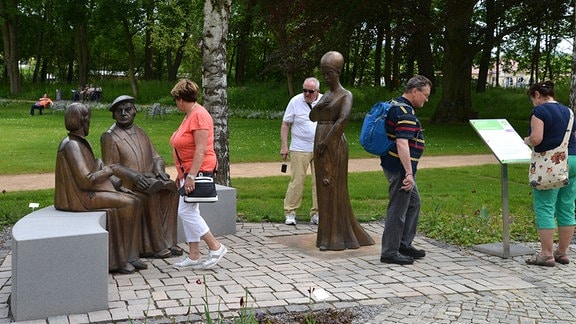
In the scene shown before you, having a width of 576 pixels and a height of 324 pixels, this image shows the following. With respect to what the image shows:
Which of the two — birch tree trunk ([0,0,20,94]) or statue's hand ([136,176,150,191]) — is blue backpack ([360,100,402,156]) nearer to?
statue's hand ([136,176,150,191])

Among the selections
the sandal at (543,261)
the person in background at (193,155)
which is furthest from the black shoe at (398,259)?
the person in background at (193,155)

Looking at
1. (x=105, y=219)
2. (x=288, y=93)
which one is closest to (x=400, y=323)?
(x=105, y=219)

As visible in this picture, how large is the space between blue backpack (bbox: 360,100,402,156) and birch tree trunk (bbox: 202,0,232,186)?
3897 mm

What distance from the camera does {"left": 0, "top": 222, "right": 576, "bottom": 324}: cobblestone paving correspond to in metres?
5.70

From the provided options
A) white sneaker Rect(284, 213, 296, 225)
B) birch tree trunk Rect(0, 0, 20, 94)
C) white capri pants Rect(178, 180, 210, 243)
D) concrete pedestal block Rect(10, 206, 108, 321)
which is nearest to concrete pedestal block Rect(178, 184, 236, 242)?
white sneaker Rect(284, 213, 296, 225)

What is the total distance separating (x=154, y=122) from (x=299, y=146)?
2031 cm

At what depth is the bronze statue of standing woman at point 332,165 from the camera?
8078mm

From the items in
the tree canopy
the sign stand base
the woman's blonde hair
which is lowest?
the sign stand base

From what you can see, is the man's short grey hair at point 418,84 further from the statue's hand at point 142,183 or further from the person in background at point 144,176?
the statue's hand at point 142,183

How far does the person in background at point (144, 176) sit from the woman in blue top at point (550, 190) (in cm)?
374

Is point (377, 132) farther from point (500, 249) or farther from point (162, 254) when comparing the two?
point (162, 254)

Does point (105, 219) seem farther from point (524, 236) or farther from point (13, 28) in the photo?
point (13, 28)

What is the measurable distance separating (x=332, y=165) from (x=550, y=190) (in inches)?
90.1

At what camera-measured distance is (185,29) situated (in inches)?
1831
